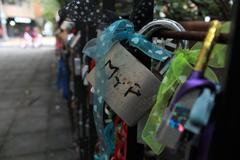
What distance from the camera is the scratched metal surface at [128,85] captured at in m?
1.03

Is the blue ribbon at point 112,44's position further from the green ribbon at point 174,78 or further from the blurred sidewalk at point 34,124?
the blurred sidewalk at point 34,124

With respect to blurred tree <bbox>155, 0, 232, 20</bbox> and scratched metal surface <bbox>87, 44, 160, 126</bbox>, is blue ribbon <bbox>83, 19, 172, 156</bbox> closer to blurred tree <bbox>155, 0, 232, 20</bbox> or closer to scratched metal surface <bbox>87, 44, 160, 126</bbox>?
scratched metal surface <bbox>87, 44, 160, 126</bbox>

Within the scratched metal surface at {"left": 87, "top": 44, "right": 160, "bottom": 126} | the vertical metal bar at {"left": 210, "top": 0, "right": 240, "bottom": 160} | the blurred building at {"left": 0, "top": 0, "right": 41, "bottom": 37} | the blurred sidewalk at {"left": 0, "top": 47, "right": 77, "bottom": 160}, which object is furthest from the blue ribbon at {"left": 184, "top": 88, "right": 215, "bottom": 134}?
the blurred building at {"left": 0, "top": 0, "right": 41, "bottom": 37}

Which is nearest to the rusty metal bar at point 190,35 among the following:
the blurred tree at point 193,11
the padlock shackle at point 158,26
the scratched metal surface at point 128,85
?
the padlock shackle at point 158,26

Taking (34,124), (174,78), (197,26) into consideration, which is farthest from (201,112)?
(34,124)

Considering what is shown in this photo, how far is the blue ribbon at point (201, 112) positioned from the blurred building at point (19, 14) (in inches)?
1668

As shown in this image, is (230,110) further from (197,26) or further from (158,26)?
(158,26)

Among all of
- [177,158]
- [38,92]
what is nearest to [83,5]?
[177,158]

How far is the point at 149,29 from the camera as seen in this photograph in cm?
107

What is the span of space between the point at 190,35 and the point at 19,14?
154ft

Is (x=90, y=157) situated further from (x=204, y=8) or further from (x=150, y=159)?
(x=204, y=8)

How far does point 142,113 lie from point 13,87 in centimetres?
770

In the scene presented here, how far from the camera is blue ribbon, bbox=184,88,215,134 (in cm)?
60

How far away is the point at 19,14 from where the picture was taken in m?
44.9
